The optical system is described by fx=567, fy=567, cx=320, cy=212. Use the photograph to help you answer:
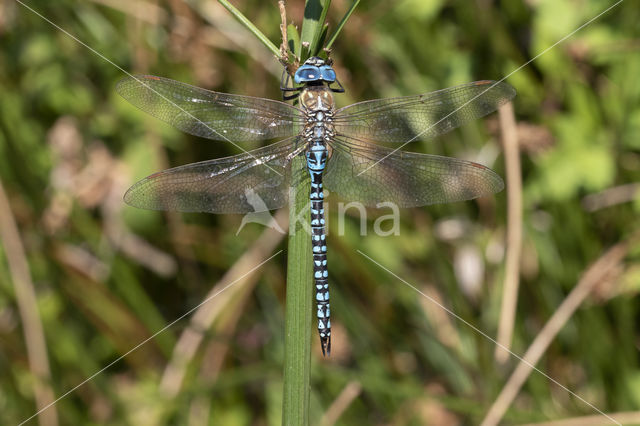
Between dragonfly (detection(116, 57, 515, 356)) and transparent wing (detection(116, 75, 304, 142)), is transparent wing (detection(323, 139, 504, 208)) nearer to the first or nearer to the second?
dragonfly (detection(116, 57, 515, 356))

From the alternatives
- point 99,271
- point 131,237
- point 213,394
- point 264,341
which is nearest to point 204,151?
point 131,237

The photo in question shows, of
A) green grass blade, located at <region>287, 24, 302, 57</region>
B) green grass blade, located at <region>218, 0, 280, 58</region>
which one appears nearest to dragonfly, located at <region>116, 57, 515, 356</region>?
green grass blade, located at <region>287, 24, 302, 57</region>

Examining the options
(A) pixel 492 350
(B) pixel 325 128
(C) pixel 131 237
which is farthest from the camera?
(C) pixel 131 237

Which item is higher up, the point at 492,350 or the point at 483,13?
the point at 483,13

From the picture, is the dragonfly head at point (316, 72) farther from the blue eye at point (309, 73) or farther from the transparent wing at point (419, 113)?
the transparent wing at point (419, 113)

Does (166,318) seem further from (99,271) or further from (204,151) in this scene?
(204,151)

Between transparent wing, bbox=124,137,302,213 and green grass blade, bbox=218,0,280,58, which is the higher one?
green grass blade, bbox=218,0,280,58

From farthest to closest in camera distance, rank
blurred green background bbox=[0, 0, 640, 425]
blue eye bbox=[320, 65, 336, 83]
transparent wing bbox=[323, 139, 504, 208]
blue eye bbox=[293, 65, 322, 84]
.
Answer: blurred green background bbox=[0, 0, 640, 425]
transparent wing bbox=[323, 139, 504, 208]
blue eye bbox=[320, 65, 336, 83]
blue eye bbox=[293, 65, 322, 84]
